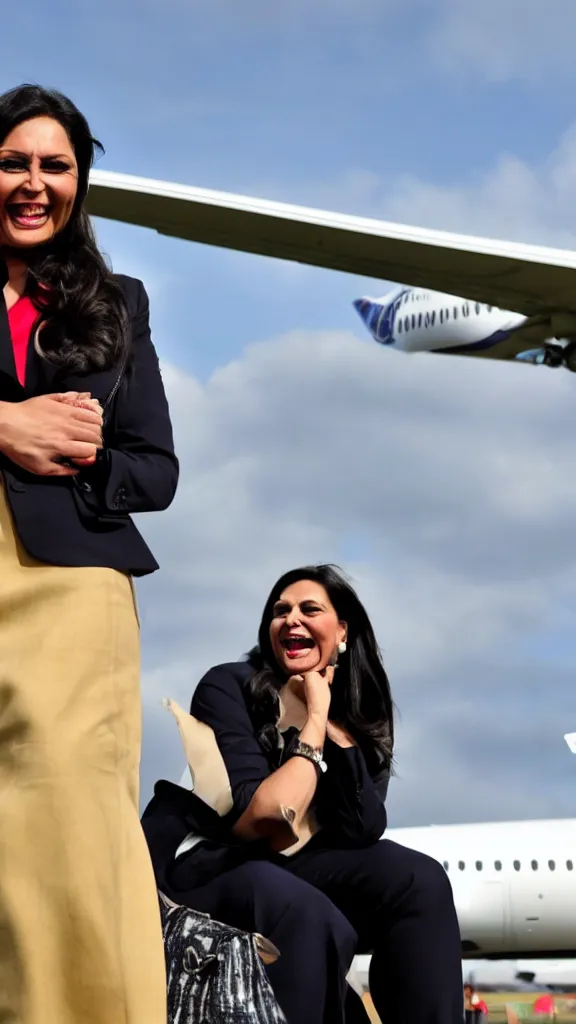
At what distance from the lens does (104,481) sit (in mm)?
1596

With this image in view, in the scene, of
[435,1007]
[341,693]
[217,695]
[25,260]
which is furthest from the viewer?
[341,693]

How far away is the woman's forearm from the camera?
2.48 m

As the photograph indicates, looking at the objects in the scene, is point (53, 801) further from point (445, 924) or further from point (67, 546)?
point (445, 924)

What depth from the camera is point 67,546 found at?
1.54m

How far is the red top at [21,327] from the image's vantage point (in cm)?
164

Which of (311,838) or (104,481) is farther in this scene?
(311,838)

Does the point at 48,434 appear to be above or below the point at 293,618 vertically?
above

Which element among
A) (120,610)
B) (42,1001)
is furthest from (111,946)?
(120,610)

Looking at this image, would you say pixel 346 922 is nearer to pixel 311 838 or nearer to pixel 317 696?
pixel 311 838

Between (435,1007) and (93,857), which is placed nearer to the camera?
(93,857)

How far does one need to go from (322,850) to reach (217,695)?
36 cm

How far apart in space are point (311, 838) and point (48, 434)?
1.42 m

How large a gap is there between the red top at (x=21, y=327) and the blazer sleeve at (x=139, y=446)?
12 cm

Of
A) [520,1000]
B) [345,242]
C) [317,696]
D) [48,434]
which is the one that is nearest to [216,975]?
[317,696]
